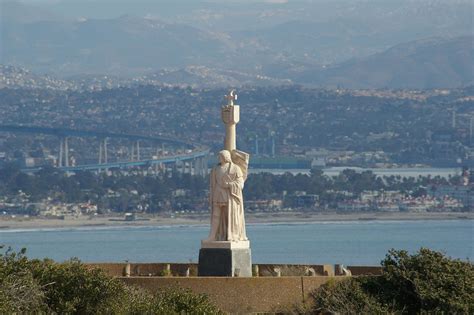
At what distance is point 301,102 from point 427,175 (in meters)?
33.7

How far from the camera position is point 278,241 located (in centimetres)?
9831

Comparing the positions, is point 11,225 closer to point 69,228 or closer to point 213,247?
point 69,228

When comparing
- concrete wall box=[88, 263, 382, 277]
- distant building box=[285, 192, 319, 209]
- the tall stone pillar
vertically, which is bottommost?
concrete wall box=[88, 263, 382, 277]

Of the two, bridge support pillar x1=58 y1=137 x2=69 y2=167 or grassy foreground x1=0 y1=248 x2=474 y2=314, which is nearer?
grassy foreground x1=0 y1=248 x2=474 y2=314

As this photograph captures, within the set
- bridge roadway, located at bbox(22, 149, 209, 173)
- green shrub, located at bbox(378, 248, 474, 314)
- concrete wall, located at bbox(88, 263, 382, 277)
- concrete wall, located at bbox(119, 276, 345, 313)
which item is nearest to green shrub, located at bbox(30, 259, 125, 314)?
concrete wall, located at bbox(119, 276, 345, 313)

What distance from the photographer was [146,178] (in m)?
145

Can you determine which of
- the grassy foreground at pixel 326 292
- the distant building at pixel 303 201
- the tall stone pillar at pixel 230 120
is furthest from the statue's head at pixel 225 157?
the distant building at pixel 303 201

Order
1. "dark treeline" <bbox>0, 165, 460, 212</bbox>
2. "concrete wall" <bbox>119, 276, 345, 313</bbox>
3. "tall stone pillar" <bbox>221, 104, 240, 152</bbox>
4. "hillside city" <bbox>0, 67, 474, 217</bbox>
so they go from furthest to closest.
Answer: "hillside city" <bbox>0, 67, 474, 217</bbox> → "dark treeline" <bbox>0, 165, 460, 212</bbox> → "tall stone pillar" <bbox>221, 104, 240, 152</bbox> → "concrete wall" <bbox>119, 276, 345, 313</bbox>

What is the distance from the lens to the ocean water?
77.4m

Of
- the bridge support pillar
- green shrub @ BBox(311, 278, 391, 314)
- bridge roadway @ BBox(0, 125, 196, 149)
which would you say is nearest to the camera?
green shrub @ BBox(311, 278, 391, 314)

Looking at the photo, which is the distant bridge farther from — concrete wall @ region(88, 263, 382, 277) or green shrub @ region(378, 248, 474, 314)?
green shrub @ region(378, 248, 474, 314)

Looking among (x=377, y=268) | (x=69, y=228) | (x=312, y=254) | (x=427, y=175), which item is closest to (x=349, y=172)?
(x=427, y=175)

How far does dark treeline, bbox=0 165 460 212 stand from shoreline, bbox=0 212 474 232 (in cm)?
436

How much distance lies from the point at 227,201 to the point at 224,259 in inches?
26.6
